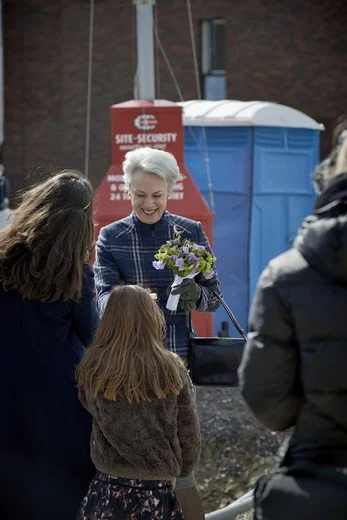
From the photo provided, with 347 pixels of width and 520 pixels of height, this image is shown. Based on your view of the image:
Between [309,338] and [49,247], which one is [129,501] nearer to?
[49,247]

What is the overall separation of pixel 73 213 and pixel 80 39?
1853cm

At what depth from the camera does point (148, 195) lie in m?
5.11

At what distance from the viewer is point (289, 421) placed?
301cm

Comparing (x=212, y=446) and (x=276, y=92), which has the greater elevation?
(x=276, y=92)

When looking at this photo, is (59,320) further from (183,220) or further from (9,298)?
(183,220)

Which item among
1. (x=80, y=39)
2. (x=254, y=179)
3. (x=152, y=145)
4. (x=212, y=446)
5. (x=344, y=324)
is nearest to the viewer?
(x=344, y=324)

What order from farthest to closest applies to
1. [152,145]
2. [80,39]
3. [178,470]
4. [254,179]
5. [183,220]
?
[80,39] → [254,179] → [152,145] → [183,220] → [178,470]

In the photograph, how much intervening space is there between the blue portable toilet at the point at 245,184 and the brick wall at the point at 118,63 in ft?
32.3

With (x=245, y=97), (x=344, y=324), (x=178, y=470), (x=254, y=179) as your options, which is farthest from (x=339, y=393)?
(x=245, y=97)

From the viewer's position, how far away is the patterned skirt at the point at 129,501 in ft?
13.3

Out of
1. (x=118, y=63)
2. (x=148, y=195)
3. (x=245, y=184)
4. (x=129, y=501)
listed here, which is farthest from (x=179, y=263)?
(x=118, y=63)

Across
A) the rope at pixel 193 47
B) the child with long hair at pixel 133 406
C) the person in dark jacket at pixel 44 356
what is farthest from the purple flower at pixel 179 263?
the rope at pixel 193 47

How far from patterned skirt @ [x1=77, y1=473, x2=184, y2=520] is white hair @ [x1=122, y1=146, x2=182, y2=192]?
1.49m

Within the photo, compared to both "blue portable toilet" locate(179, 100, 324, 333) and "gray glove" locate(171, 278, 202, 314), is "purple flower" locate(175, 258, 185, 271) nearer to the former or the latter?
"gray glove" locate(171, 278, 202, 314)
